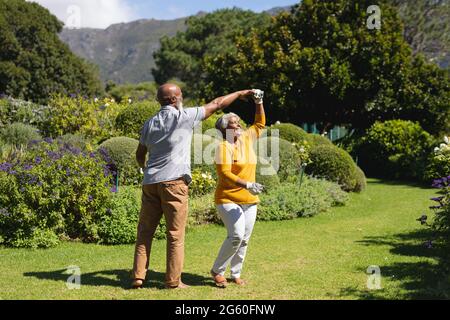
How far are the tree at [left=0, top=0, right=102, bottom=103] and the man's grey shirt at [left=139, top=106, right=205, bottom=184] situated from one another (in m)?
29.5

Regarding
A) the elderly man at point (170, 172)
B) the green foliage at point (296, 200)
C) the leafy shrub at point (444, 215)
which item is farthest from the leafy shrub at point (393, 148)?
the elderly man at point (170, 172)

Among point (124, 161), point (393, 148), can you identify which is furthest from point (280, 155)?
point (393, 148)

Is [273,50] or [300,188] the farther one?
[273,50]

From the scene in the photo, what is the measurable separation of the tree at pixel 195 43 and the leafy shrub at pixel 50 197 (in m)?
38.2

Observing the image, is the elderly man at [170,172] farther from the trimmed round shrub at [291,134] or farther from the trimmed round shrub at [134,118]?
the trimmed round shrub at [291,134]

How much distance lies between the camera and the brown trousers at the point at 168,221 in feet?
17.8

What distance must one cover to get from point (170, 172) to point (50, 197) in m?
3.43

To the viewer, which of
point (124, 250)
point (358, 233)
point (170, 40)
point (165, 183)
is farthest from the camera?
point (170, 40)

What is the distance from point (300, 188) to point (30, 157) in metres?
5.40

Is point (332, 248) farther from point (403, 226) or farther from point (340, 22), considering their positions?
point (340, 22)

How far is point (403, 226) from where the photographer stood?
31.4 ft

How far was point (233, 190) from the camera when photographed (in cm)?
561

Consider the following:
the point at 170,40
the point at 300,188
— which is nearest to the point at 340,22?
the point at 300,188

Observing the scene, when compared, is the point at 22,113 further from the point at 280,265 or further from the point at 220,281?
the point at 220,281
